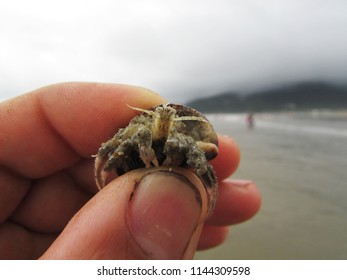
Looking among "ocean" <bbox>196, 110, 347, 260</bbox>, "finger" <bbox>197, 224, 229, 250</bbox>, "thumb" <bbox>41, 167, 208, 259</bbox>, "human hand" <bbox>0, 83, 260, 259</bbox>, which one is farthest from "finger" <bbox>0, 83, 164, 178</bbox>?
"ocean" <bbox>196, 110, 347, 260</bbox>

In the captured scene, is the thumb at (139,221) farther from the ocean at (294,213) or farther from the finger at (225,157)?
the ocean at (294,213)

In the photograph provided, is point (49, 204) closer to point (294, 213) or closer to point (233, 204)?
point (233, 204)

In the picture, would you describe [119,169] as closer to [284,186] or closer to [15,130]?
[15,130]

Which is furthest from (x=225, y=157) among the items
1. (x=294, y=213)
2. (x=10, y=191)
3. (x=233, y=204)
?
(x=294, y=213)

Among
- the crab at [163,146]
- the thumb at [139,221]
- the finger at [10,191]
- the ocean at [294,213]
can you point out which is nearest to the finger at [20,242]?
the finger at [10,191]

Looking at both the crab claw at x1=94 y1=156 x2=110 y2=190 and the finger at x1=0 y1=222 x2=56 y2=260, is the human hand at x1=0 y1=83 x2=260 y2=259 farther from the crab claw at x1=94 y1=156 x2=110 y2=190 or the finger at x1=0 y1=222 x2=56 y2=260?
the crab claw at x1=94 y1=156 x2=110 y2=190

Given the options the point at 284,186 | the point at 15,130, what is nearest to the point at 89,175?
the point at 15,130
